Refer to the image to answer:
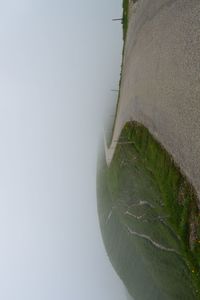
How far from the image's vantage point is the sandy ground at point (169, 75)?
17.8 metres

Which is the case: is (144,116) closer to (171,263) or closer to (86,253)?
(171,263)

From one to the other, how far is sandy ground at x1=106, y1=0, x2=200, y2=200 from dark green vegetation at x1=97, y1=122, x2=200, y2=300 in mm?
821

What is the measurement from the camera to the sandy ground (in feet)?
58.3

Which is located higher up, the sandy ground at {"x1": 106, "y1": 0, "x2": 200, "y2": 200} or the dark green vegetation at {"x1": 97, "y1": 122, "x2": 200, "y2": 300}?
the sandy ground at {"x1": 106, "y1": 0, "x2": 200, "y2": 200}

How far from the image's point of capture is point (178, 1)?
1975 cm

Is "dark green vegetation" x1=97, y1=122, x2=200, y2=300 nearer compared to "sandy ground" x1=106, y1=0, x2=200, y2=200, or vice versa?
"sandy ground" x1=106, y1=0, x2=200, y2=200

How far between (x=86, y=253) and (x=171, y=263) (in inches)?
1049

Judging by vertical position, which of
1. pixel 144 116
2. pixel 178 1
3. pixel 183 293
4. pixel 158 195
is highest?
pixel 178 1

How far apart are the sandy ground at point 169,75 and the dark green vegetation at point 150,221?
821 millimetres

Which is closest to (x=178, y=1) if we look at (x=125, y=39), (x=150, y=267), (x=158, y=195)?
(x=158, y=195)

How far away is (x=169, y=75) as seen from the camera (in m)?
20.5

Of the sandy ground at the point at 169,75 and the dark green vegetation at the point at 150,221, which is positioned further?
the dark green vegetation at the point at 150,221

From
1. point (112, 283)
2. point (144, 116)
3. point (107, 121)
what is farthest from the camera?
A: point (112, 283)

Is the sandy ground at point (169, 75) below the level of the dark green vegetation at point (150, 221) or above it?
above
